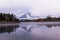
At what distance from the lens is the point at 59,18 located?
472 ft

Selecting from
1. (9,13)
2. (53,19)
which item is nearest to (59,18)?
(53,19)

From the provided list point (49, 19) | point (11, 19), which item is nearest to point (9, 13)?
point (11, 19)

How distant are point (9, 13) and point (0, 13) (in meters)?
11.6

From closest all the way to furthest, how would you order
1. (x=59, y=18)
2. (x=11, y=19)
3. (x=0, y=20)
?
(x=0, y=20), (x=11, y=19), (x=59, y=18)

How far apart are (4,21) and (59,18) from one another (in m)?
71.2

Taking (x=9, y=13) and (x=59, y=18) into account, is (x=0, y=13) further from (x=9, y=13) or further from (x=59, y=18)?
(x=59, y=18)

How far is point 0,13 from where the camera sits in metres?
90.7

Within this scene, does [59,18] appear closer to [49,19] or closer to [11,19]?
[49,19]

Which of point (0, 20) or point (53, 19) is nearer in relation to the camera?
point (0, 20)

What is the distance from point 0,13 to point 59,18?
70700 millimetres

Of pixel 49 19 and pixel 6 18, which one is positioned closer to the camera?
pixel 6 18

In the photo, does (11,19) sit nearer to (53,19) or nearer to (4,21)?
(4,21)

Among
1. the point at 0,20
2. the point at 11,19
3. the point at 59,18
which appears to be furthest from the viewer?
the point at 59,18

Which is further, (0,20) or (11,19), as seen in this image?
(11,19)
